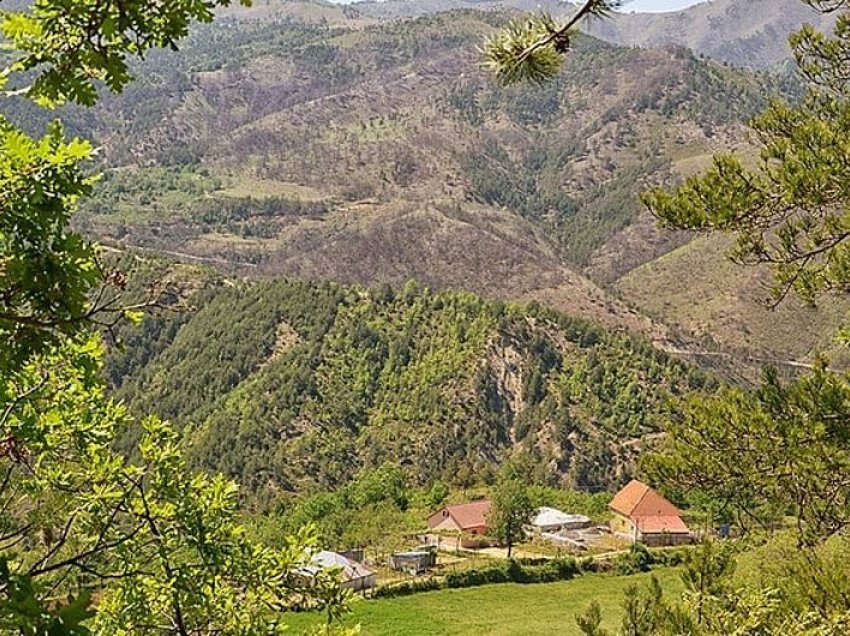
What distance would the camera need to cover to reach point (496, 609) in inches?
1363

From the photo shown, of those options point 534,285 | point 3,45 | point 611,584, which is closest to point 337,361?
point 611,584

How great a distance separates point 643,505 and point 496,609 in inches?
726

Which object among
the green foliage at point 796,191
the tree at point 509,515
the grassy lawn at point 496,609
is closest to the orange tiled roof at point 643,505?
the tree at point 509,515

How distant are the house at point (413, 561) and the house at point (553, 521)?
8974mm

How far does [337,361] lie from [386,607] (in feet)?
151

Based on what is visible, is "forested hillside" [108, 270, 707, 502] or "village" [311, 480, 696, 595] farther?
"forested hillside" [108, 270, 707, 502]

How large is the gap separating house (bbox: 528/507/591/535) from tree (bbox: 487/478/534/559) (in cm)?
296

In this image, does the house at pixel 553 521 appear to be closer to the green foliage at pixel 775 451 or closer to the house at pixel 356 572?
the house at pixel 356 572

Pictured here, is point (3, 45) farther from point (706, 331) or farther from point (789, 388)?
point (706, 331)

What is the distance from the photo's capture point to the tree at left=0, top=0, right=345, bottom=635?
8.30 ft

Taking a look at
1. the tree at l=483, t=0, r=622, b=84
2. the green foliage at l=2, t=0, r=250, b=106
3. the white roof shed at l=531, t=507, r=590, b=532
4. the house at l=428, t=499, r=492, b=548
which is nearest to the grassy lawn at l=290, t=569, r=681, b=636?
the house at l=428, t=499, r=492, b=548

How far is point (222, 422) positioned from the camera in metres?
71.9

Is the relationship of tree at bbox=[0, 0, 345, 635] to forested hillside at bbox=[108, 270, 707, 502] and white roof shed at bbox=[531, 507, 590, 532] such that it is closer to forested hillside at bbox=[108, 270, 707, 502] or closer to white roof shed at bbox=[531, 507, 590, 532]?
white roof shed at bbox=[531, 507, 590, 532]

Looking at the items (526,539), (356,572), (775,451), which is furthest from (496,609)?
(775,451)
